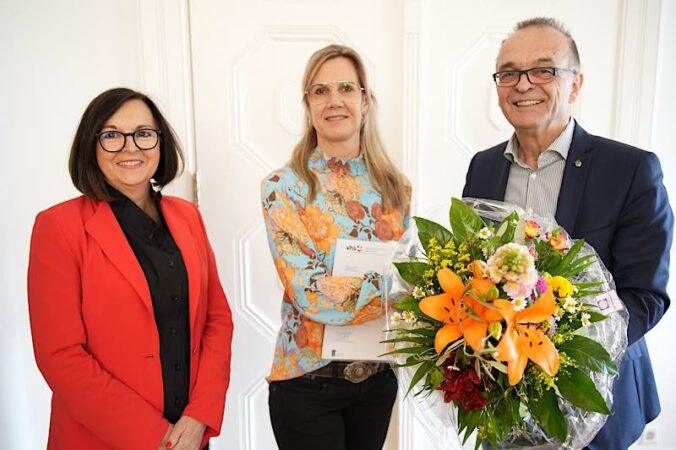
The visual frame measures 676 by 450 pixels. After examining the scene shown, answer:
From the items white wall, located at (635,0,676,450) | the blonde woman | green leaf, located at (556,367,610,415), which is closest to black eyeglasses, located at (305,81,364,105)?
the blonde woman

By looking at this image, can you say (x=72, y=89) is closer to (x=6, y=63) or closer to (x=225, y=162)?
(x=6, y=63)

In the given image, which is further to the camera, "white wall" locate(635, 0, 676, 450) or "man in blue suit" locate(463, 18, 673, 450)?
"white wall" locate(635, 0, 676, 450)

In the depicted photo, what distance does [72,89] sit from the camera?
227cm

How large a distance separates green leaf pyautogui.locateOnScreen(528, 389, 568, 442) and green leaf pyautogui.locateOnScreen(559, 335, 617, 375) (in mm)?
84

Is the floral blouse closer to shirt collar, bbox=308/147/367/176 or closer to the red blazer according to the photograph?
shirt collar, bbox=308/147/367/176

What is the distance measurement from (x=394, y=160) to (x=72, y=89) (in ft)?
5.22

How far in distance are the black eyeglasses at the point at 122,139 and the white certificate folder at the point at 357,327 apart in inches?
26.2

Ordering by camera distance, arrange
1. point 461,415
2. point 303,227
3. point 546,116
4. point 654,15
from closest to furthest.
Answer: point 461,415, point 546,116, point 303,227, point 654,15

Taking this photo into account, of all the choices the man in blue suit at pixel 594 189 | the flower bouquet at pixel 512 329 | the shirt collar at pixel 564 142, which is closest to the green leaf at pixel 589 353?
the flower bouquet at pixel 512 329

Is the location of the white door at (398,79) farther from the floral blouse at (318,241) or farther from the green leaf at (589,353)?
the green leaf at (589,353)

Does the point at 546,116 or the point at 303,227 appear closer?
the point at 546,116

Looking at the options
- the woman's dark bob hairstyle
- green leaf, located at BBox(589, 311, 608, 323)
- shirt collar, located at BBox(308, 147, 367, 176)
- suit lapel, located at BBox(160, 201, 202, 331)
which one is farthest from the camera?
shirt collar, located at BBox(308, 147, 367, 176)

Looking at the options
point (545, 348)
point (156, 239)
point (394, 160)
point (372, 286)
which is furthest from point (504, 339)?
point (394, 160)

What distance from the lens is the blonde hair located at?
1.57 metres
